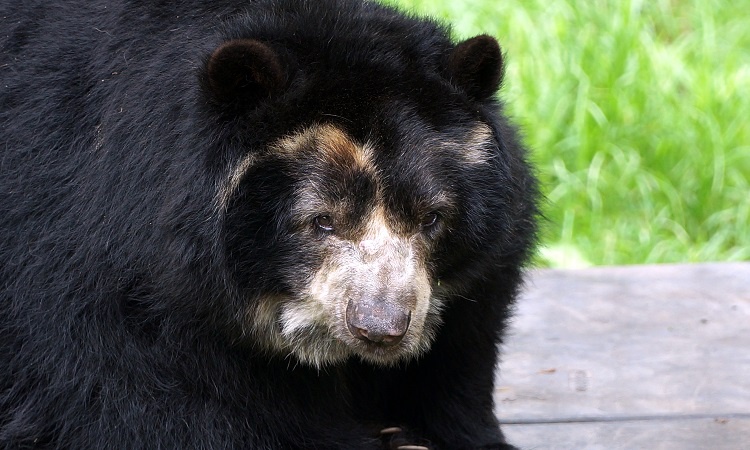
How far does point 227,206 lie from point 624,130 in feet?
18.5

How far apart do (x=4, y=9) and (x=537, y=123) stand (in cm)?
523

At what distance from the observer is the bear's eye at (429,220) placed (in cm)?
368

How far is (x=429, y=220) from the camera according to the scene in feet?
12.1

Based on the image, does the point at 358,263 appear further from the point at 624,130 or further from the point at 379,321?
the point at 624,130

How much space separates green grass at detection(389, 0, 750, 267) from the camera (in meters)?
8.20

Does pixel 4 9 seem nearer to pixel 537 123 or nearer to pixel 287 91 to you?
pixel 287 91

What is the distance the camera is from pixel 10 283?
3.90 m

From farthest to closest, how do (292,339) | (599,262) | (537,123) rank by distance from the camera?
(537,123) → (599,262) → (292,339)

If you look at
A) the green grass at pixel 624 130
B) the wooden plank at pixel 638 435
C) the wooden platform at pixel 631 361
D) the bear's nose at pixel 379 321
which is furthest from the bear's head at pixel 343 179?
the green grass at pixel 624 130

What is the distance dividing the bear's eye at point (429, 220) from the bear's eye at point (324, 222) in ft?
0.99

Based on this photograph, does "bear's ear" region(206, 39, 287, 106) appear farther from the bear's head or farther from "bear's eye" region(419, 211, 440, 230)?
"bear's eye" region(419, 211, 440, 230)

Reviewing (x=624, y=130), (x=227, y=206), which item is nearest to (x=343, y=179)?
(x=227, y=206)

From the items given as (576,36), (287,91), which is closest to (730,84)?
(576,36)

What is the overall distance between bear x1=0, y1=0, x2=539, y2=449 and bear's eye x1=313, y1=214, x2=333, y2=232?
0.03ft
